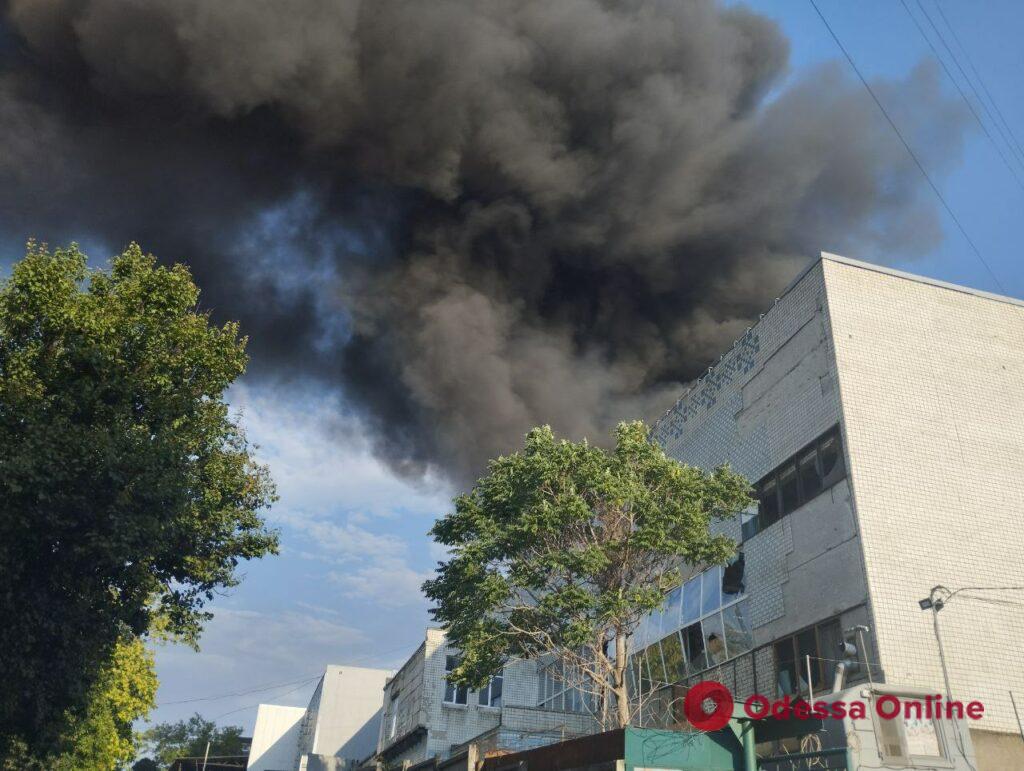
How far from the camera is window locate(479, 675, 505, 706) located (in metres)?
34.7

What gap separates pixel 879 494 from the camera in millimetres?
19266

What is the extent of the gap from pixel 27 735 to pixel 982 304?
2716cm

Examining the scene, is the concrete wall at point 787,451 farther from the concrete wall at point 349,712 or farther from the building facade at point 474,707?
the concrete wall at point 349,712

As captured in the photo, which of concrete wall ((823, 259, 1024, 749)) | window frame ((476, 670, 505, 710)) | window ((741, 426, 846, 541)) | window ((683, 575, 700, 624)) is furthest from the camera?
window frame ((476, 670, 505, 710))

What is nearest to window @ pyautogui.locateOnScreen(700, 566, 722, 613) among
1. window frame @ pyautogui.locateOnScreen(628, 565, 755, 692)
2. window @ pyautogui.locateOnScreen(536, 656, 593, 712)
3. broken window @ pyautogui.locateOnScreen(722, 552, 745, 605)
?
window frame @ pyautogui.locateOnScreen(628, 565, 755, 692)

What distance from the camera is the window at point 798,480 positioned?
20.3 metres

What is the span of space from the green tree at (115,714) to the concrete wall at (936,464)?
87.8 ft

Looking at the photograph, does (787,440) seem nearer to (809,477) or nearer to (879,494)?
(809,477)

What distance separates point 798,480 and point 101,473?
17121 mm

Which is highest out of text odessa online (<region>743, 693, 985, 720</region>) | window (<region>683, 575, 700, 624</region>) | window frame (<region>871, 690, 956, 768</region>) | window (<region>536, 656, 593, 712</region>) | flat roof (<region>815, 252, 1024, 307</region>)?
flat roof (<region>815, 252, 1024, 307</region>)

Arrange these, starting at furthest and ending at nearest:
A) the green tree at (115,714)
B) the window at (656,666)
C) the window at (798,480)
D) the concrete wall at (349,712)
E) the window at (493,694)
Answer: the concrete wall at (349,712)
the window at (493,694)
the green tree at (115,714)
the window at (656,666)
the window at (798,480)

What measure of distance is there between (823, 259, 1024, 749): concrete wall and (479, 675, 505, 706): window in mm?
20846

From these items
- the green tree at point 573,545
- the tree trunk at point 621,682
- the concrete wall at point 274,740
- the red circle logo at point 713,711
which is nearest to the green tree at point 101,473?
the green tree at point 573,545

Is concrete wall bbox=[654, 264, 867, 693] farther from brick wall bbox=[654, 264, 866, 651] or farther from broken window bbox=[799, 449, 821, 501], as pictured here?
broken window bbox=[799, 449, 821, 501]
